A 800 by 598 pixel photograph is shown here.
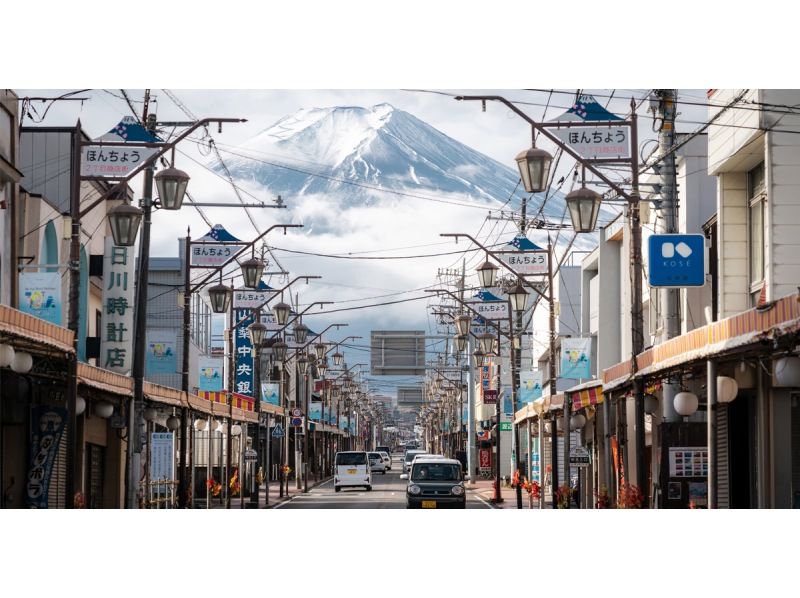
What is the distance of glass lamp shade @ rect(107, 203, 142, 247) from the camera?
2188 cm

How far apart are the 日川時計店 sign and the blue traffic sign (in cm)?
173

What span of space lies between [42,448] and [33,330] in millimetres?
7717

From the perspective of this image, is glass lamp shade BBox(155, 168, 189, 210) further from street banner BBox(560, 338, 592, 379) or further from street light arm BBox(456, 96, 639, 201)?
street banner BBox(560, 338, 592, 379)

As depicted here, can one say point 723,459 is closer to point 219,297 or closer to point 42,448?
point 219,297

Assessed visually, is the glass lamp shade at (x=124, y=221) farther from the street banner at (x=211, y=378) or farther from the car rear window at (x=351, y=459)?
the car rear window at (x=351, y=459)

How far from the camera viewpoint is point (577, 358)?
129ft

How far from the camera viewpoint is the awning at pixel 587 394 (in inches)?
1176

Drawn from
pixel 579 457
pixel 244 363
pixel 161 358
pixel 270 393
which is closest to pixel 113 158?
pixel 161 358

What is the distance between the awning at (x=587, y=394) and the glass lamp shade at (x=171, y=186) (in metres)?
11.4

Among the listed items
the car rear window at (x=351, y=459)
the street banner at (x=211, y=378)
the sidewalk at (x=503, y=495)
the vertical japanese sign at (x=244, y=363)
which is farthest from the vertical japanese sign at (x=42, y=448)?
the vertical japanese sign at (x=244, y=363)

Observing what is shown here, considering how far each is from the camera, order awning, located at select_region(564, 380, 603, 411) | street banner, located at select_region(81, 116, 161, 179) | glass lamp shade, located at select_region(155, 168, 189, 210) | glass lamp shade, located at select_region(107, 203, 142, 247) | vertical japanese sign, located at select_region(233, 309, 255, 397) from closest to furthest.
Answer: glass lamp shade, located at select_region(107, 203, 142, 247), glass lamp shade, located at select_region(155, 168, 189, 210), street banner, located at select_region(81, 116, 161, 179), awning, located at select_region(564, 380, 603, 411), vertical japanese sign, located at select_region(233, 309, 255, 397)

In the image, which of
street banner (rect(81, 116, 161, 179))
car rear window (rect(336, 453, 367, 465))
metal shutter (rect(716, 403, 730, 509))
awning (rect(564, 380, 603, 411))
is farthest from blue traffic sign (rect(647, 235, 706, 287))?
car rear window (rect(336, 453, 367, 465))

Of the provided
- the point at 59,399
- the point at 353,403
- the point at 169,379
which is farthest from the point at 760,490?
the point at 353,403

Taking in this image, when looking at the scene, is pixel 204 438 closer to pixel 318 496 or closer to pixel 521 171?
pixel 318 496
